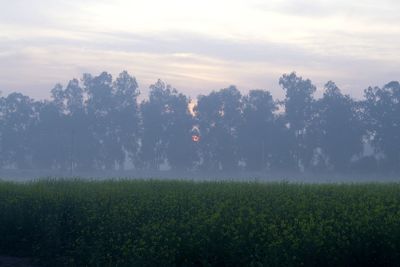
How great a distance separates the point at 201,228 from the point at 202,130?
58356 millimetres

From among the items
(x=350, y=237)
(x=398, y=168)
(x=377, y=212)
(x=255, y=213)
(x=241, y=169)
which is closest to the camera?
(x=350, y=237)

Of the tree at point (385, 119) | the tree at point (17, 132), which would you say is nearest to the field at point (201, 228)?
the tree at point (385, 119)

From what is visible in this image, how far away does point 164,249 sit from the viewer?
1176 centimetres

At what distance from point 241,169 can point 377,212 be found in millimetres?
56989

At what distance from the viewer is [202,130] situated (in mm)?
70500

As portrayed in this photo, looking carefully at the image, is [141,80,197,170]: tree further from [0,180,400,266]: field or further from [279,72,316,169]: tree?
[0,180,400,266]: field

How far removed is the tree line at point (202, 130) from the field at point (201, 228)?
154ft

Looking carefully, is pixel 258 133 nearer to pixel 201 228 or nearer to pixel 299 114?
pixel 299 114

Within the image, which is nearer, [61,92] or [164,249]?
[164,249]

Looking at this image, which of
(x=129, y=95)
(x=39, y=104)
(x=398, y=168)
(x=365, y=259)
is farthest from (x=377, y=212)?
(x=39, y=104)

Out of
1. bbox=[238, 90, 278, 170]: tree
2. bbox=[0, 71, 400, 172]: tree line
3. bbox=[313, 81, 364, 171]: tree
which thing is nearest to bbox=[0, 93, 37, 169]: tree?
bbox=[0, 71, 400, 172]: tree line

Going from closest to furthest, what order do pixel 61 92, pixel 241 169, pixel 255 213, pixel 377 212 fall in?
pixel 377 212 → pixel 255 213 → pixel 241 169 → pixel 61 92

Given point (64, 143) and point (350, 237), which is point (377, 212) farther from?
point (64, 143)

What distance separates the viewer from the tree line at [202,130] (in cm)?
6525
